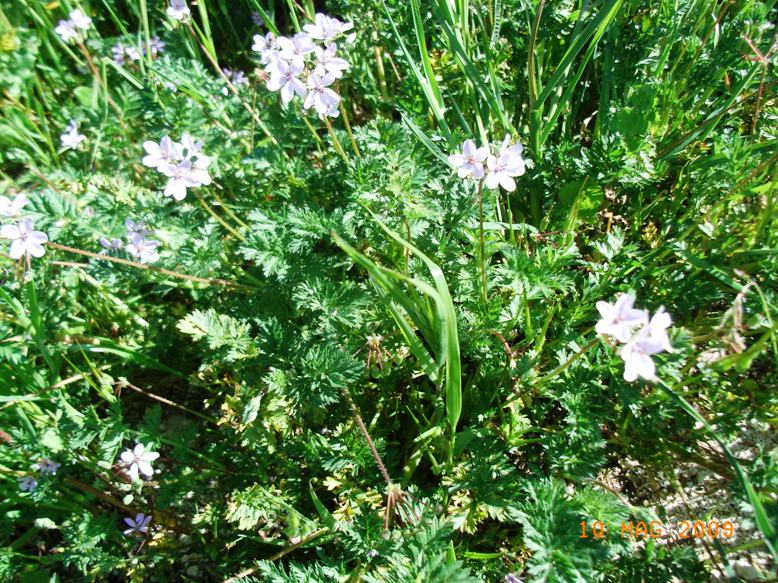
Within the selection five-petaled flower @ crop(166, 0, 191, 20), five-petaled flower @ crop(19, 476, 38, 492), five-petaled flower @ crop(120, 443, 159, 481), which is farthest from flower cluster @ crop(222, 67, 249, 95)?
five-petaled flower @ crop(19, 476, 38, 492)

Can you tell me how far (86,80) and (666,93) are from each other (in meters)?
3.70

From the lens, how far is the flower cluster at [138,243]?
7.95ft

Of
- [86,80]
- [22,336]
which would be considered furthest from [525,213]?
[86,80]

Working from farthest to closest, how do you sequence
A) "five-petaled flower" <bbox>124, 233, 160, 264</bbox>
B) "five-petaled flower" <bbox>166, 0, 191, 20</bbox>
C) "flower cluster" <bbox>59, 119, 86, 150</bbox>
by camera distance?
1. "flower cluster" <bbox>59, 119, 86, 150</bbox>
2. "five-petaled flower" <bbox>166, 0, 191, 20</bbox>
3. "five-petaled flower" <bbox>124, 233, 160, 264</bbox>

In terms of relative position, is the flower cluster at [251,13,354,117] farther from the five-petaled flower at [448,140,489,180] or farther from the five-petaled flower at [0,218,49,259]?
the five-petaled flower at [0,218,49,259]

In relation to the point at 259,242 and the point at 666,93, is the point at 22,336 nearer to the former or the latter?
the point at 259,242

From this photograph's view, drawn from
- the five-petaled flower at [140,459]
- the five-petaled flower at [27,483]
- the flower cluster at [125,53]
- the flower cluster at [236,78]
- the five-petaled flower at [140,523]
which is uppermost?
the flower cluster at [236,78]

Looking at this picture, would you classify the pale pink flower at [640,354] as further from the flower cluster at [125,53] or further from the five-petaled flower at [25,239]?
the flower cluster at [125,53]

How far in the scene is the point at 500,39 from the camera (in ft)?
9.36
